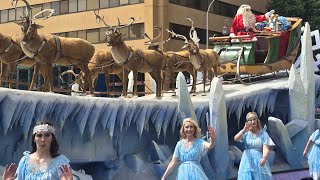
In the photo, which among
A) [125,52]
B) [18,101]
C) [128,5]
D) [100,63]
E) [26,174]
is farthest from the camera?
[128,5]

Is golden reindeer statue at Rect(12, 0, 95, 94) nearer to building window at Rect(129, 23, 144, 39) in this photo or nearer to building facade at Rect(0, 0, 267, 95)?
building facade at Rect(0, 0, 267, 95)

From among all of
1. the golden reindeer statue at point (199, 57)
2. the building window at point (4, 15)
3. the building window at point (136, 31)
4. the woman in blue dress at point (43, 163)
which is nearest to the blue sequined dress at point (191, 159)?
the woman in blue dress at point (43, 163)

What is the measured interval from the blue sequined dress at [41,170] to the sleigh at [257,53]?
12.7m

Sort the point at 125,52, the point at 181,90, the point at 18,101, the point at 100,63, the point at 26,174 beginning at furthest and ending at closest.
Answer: the point at 100,63 < the point at 125,52 < the point at 181,90 < the point at 18,101 < the point at 26,174

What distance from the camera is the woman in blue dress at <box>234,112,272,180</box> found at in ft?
28.1

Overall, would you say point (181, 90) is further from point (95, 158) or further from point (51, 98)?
point (51, 98)

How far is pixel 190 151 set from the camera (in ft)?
24.8

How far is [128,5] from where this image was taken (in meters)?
31.3

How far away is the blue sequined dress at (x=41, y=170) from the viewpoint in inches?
194

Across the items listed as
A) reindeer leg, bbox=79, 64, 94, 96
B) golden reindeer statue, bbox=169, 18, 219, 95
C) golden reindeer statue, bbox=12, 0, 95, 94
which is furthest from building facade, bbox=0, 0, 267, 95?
golden reindeer statue, bbox=12, 0, 95, 94

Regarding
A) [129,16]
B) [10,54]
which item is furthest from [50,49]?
[129,16]

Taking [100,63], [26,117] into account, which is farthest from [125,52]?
[26,117]

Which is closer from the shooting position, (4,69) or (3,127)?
(3,127)

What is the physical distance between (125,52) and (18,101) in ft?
13.6
